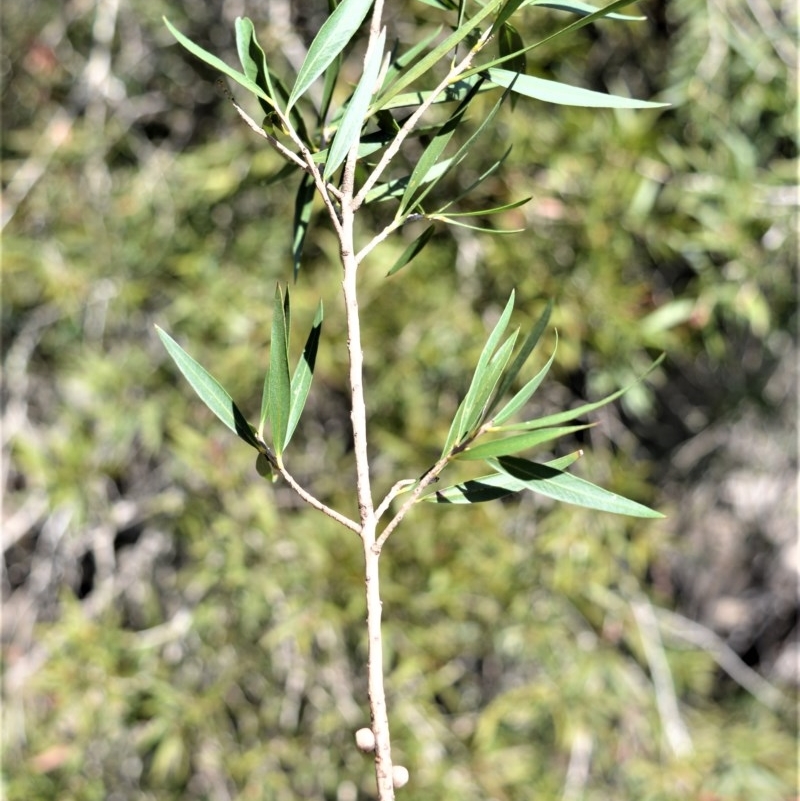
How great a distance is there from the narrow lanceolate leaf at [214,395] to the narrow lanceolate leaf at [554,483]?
0.13 meters

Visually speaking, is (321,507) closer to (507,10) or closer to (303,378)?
(303,378)

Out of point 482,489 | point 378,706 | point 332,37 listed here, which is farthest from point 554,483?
point 332,37

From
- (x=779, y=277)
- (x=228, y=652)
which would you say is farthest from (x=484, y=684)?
(x=779, y=277)

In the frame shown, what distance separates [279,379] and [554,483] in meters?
0.15

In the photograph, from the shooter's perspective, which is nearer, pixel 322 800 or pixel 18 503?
pixel 322 800

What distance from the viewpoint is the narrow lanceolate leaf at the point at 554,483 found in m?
0.45

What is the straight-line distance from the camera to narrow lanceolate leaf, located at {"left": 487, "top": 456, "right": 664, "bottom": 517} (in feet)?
1.47

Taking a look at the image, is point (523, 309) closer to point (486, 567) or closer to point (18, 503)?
point (486, 567)

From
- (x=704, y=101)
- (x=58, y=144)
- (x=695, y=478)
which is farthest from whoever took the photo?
(x=695, y=478)

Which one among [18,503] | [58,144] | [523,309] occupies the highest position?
[58,144]

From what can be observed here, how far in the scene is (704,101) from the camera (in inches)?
64.0

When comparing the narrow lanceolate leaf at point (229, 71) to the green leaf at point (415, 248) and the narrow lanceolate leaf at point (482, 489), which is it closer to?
the green leaf at point (415, 248)

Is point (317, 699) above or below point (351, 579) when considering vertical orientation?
below

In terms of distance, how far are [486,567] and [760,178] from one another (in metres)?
0.86
